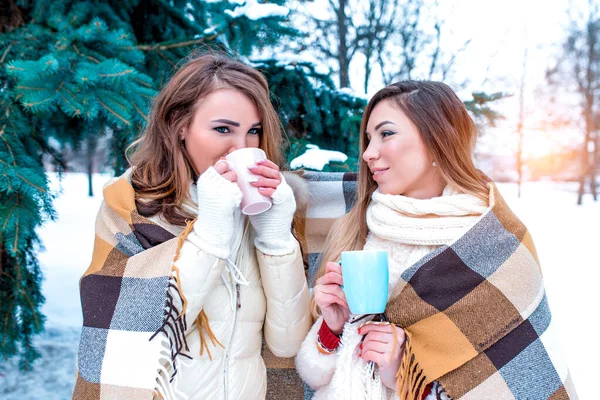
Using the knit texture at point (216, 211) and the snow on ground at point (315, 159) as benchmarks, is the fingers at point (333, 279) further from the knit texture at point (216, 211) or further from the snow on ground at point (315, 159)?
the snow on ground at point (315, 159)

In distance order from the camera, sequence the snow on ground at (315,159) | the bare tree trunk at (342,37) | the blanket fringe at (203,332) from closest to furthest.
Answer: the blanket fringe at (203,332)
the snow on ground at (315,159)
the bare tree trunk at (342,37)

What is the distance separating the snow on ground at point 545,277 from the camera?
3.01 meters

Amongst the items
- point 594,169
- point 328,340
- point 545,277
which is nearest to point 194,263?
point 328,340

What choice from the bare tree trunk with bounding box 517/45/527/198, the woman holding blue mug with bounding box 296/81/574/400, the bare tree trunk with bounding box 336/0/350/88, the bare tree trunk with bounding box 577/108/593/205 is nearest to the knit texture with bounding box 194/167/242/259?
the woman holding blue mug with bounding box 296/81/574/400

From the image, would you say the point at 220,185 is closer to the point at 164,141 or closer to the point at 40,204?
the point at 164,141

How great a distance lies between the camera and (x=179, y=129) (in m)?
1.46

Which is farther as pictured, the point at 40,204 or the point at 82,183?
the point at 82,183

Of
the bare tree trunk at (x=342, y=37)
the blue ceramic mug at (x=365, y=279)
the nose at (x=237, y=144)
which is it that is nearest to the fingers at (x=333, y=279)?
the blue ceramic mug at (x=365, y=279)

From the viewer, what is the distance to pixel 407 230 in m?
1.31

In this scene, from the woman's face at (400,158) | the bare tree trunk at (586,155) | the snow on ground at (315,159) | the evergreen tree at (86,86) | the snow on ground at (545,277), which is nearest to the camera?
the woman's face at (400,158)

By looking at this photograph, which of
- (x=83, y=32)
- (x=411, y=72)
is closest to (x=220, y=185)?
(x=83, y=32)

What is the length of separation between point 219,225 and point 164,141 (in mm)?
494

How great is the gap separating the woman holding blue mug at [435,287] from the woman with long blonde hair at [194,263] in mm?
186

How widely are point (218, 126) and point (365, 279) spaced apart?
2.37 ft
